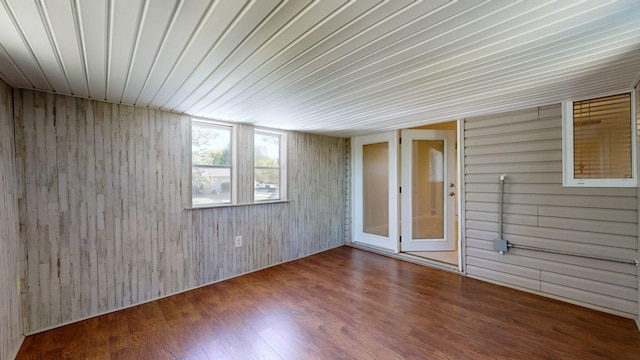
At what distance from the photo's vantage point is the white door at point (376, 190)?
175 inches

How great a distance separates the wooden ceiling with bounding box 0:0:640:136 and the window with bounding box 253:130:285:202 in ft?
4.44

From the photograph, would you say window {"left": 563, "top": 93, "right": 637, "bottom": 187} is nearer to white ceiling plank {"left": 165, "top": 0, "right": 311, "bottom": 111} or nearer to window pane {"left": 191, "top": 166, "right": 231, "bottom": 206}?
white ceiling plank {"left": 165, "top": 0, "right": 311, "bottom": 111}

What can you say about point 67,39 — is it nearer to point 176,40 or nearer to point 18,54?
point 18,54

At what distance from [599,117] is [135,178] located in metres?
4.88

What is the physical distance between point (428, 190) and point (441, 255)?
3.60 feet

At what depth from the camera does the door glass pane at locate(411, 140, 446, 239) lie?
14.4ft

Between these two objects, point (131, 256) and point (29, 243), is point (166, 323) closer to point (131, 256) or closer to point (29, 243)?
point (131, 256)

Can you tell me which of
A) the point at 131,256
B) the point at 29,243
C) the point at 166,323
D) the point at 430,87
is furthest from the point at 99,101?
the point at 430,87

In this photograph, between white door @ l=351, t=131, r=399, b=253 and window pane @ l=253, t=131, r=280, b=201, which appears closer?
window pane @ l=253, t=131, r=280, b=201

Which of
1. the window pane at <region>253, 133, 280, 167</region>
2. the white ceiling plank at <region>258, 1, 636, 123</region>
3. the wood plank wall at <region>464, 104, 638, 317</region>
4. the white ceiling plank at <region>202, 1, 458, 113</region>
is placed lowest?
the wood plank wall at <region>464, 104, 638, 317</region>

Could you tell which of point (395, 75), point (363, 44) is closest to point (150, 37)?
point (363, 44)

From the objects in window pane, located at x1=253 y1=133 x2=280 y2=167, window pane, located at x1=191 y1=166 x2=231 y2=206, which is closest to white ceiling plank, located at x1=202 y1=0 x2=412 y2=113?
window pane, located at x1=191 y1=166 x2=231 y2=206

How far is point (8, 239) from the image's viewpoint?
1.91 m

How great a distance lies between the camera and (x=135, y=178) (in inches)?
109
